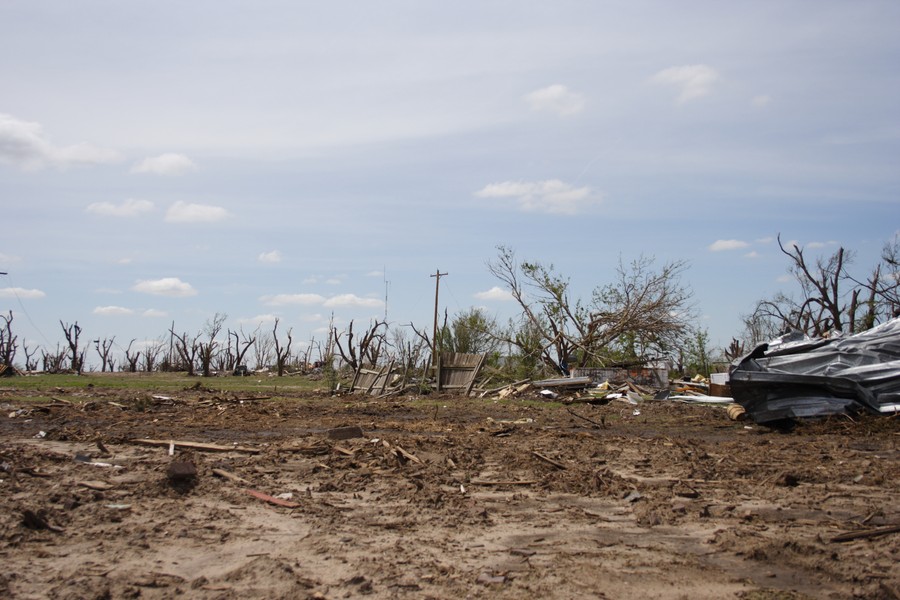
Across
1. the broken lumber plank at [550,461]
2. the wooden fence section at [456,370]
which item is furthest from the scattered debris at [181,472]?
the wooden fence section at [456,370]

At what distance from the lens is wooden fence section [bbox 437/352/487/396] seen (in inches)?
921

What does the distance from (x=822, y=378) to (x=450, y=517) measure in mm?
8571

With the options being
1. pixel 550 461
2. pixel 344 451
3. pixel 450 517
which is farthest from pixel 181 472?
pixel 550 461

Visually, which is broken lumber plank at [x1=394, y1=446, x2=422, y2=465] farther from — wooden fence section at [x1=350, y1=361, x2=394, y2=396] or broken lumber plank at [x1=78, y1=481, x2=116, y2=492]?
wooden fence section at [x1=350, y1=361, x2=394, y2=396]

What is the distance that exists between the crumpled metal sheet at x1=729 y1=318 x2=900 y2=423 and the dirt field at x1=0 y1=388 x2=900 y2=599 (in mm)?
1476

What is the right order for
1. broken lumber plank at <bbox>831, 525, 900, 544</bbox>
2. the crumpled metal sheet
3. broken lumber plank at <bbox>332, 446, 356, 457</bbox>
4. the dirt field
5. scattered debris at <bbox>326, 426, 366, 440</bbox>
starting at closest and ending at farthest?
the dirt field
broken lumber plank at <bbox>831, 525, 900, 544</bbox>
broken lumber plank at <bbox>332, 446, 356, 457</bbox>
scattered debris at <bbox>326, 426, 366, 440</bbox>
the crumpled metal sheet

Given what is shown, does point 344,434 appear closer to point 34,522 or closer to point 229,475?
point 229,475

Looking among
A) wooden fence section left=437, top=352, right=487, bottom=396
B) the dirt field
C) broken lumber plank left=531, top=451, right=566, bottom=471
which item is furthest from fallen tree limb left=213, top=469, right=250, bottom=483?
wooden fence section left=437, top=352, right=487, bottom=396

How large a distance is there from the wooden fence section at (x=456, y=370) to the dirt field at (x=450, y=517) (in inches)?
521

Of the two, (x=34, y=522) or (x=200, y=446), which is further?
(x=200, y=446)

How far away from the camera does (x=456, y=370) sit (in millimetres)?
23688

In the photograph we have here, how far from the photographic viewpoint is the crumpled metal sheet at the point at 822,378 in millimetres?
11578

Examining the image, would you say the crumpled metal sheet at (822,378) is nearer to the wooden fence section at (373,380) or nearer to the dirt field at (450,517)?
the dirt field at (450,517)

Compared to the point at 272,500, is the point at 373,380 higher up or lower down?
higher up
